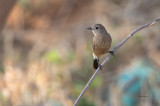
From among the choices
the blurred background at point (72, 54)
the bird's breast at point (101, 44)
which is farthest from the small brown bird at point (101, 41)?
the blurred background at point (72, 54)

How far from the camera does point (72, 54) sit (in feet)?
27.9

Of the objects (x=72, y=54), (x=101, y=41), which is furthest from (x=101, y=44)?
(x=72, y=54)

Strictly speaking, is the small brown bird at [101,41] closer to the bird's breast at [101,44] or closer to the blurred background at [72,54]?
the bird's breast at [101,44]

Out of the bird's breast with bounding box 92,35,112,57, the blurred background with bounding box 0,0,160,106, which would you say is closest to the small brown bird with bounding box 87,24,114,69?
the bird's breast with bounding box 92,35,112,57

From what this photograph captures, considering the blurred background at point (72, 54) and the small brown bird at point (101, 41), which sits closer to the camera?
the small brown bird at point (101, 41)

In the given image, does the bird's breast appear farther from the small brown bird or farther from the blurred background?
the blurred background

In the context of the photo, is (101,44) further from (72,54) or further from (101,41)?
(72,54)

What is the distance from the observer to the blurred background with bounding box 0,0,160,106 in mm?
6688

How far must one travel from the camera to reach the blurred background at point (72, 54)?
669 cm

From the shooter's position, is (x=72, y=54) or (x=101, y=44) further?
(x=72, y=54)

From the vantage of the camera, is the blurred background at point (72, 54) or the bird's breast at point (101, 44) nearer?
the bird's breast at point (101, 44)

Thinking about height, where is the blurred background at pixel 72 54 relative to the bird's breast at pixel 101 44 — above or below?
below

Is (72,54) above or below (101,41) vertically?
below

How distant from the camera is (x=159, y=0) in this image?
9570 mm
